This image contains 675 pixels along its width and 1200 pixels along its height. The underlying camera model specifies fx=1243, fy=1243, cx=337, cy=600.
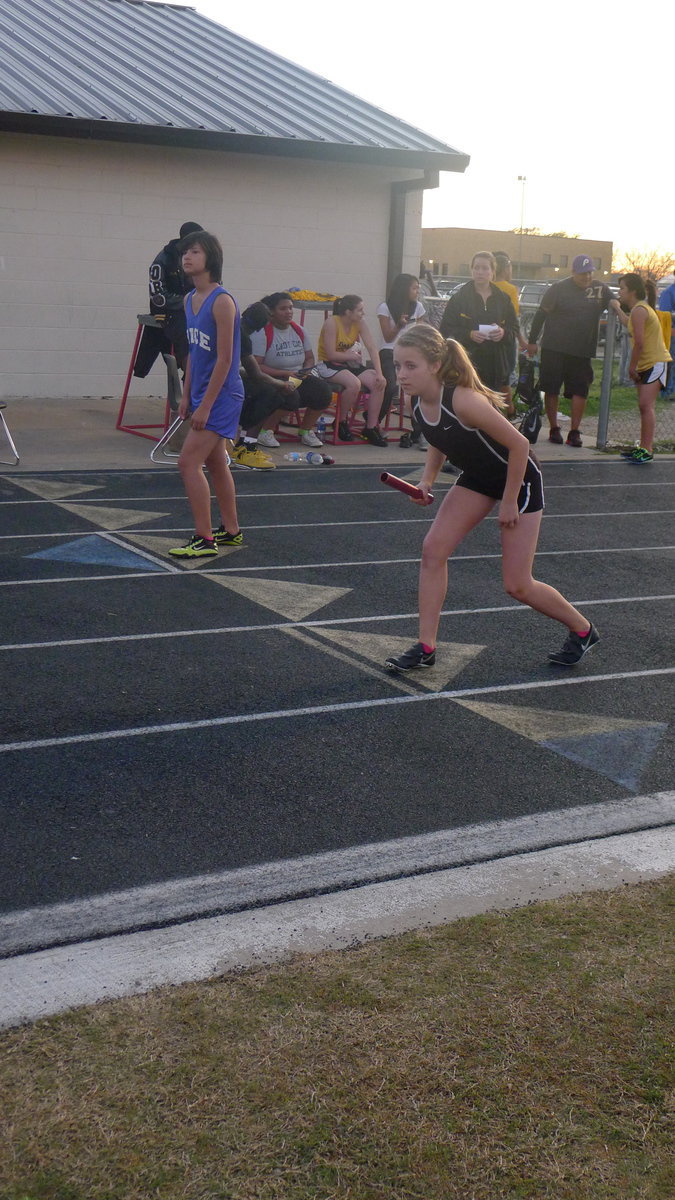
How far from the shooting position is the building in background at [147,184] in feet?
47.1

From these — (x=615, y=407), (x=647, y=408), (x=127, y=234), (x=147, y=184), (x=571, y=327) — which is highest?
(x=147, y=184)

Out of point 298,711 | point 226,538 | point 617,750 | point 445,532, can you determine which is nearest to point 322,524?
point 226,538

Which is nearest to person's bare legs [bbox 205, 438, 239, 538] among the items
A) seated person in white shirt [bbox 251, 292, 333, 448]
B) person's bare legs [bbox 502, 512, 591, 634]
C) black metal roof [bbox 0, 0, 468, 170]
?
person's bare legs [bbox 502, 512, 591, 634]

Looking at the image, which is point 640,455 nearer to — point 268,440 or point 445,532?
point 268,440

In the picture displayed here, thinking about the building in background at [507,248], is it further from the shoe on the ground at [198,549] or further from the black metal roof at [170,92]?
the shoe on the ground at [198,549]

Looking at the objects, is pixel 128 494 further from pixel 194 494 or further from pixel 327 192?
pixel 327 192

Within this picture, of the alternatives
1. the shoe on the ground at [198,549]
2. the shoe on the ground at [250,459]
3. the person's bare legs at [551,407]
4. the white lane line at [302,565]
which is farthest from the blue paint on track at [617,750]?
the person's bare legs at [551,407]

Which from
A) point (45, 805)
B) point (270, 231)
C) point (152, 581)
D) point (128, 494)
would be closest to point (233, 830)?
point (45, 805)

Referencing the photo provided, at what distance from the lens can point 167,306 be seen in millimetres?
12148

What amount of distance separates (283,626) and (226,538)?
190 cm

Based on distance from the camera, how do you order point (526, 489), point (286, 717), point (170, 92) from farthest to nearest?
point (170, 92)
point (526, 489)
point (286, 717)

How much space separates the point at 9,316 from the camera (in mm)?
14461

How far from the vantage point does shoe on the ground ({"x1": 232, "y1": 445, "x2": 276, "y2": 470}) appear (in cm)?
1187

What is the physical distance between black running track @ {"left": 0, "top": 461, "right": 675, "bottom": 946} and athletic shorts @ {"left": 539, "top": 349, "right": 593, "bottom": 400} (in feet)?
15.5
